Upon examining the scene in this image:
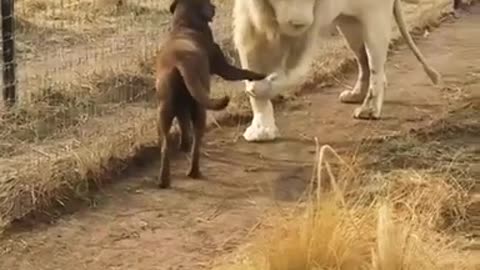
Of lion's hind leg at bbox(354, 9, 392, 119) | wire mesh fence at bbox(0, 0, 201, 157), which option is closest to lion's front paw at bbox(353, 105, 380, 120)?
lion's hind leg at bbox(354, 9, 392, 119)

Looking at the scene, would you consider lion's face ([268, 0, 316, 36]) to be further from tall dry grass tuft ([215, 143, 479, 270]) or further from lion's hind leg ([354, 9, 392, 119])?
tall dry grass tuft ([215, 143, 479, 270])

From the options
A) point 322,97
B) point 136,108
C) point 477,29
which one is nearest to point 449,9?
point 477,29

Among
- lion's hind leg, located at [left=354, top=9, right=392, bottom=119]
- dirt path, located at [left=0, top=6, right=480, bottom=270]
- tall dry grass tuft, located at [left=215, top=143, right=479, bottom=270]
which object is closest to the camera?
tall dry grass tuft, located at [left=215, top=143, right=479, bottom=270]

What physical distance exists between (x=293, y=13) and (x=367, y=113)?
136 cm

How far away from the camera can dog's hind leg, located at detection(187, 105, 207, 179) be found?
5.80 metres

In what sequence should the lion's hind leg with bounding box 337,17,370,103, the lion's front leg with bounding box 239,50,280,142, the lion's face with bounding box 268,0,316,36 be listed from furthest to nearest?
the lion's hind leg with bounding box 337,17,370,103 → the lion's front leg with bounding box 239,50,280,142 → the lion's face with bounding box 268,0,316,36

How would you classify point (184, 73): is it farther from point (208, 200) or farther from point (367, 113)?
point (367, 113)

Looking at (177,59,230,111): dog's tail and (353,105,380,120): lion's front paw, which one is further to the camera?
(353,105,380,120): lion's front paw

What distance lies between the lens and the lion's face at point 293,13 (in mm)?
6281

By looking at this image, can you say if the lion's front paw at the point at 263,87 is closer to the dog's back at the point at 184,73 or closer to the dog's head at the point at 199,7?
the dog's head at the point at 199,7

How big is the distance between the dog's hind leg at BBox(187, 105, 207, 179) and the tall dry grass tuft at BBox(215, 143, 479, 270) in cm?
135

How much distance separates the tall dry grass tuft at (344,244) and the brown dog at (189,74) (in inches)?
48.5

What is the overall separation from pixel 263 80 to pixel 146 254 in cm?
187

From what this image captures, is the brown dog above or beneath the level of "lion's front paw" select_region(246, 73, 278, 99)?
above
